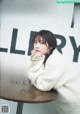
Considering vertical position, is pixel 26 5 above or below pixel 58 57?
above

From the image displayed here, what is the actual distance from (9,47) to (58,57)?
24 centimetres

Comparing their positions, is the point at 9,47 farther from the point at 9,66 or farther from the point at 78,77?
the point at 78,77

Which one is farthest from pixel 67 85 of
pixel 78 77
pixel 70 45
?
pixel 70 45

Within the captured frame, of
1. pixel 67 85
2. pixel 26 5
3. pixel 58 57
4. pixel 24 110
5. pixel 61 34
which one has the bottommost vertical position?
pixel 24 110


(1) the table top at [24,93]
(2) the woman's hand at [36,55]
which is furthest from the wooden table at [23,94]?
(2) the woman's hand at [36,55]

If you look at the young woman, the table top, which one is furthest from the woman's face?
the table top

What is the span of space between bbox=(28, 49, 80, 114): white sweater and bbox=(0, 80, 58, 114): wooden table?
30mm

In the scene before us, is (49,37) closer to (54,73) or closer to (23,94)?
(54,73)

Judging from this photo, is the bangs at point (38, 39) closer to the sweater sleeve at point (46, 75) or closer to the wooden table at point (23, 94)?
the sweater sleeve at point (46, 75)

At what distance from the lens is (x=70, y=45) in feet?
3.49

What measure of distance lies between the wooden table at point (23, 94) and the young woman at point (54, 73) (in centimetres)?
3

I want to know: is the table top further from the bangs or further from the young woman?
the bangs

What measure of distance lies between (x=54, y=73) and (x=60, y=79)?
0.15 feet

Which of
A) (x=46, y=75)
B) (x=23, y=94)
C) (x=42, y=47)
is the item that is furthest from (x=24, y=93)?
(x=42, y=47)
